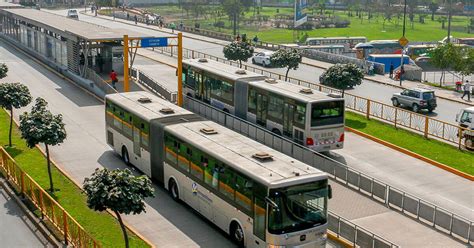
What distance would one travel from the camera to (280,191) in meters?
19.5

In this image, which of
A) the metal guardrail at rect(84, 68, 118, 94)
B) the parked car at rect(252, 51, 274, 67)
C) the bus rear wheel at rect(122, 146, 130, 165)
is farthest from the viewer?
the parked car at rect(252, 51, 274, 67)

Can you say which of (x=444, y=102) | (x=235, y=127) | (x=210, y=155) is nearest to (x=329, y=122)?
(x=235, y=127)

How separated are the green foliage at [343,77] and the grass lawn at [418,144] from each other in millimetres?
2347

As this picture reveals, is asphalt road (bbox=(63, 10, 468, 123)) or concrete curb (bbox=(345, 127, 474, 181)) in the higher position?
asphalt road (bbox=(63, 10, 468, 123))

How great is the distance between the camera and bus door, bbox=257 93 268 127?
1411 inches

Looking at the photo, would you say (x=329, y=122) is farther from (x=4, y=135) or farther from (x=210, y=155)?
(x=4, y=135)

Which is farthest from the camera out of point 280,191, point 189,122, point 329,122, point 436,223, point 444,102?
point 444,102

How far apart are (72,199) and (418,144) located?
69.0 ft

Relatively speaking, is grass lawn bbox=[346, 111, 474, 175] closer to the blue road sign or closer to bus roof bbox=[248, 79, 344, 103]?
bus roof bbox=[248, 79, 344, 103]

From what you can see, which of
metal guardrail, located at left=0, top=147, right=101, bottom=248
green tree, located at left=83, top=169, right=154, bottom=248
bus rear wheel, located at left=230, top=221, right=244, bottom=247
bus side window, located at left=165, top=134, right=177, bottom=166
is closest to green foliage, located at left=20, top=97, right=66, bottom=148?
metal guardrail, located at left=0, top=147, right=101, bottom=248

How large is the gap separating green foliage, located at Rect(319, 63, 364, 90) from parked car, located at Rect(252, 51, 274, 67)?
22.5m

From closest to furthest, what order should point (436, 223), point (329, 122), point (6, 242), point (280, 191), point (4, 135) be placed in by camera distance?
point (280, 191), point (6, 242), point (436, 223), point (329, 122), point (4, 135)

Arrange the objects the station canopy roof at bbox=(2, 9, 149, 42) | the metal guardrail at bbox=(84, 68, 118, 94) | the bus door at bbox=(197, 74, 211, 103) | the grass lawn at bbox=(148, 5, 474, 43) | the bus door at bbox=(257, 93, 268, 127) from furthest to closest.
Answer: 1. the grass lawn at bbox=(148, 5, 474, 43)
2. the station canopy roof at bbox=(2, 9, 149, 42)
3. the metal guardrail at bbox=(84, 68, 118, 94)
4. the bus door at bbox=(197, 74, 211, 103)
5. the bus door at bbox=(257, 93, 268, 127)

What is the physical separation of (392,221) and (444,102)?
28.6 metres
